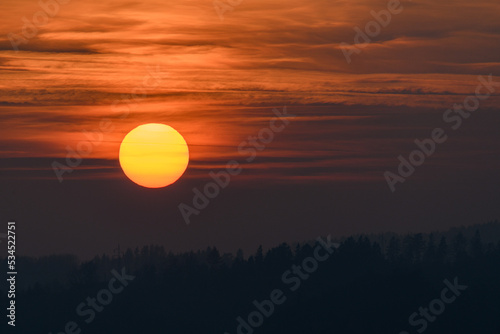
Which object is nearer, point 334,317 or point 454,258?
point 334,317

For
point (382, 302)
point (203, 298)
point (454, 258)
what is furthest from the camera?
point (454, 258)

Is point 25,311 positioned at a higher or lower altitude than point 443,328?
higher

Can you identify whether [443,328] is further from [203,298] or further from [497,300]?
[203,298]

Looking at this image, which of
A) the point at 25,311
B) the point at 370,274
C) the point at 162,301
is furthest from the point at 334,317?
the point at 25,311

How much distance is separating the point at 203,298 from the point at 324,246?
31518 millimetres

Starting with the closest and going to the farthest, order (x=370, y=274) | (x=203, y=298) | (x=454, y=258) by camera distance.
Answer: (x=370, y=274), (x=203, y=298), (x=454, y=258)

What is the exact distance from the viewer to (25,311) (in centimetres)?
19800

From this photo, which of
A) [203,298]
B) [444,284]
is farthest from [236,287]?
[444,284]

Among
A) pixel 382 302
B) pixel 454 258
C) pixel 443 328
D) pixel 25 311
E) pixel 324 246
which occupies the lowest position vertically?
pixel 443 328

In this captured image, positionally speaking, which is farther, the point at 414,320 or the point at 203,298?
the point at 203,298

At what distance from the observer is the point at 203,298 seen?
604ft

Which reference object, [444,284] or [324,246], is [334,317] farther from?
[324,246]

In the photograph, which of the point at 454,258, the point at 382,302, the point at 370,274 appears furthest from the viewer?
the point at 454,258

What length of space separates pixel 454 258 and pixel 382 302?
4827 cm
